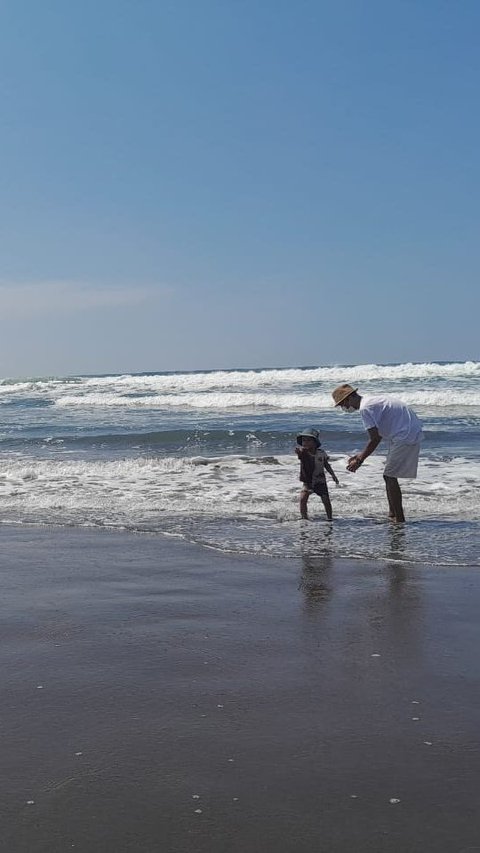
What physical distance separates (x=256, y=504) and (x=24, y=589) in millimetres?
4549

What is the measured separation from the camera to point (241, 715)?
3.23 metres

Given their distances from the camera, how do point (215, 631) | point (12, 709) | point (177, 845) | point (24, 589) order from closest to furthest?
point (177, 845) → point (12, 709) → point (215, 631) → point (24, 589)

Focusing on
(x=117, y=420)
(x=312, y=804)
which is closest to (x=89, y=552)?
(x=312, y=804)

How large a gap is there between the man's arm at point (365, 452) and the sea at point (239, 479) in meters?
Result: 0.69

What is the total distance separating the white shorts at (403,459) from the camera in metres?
8.04

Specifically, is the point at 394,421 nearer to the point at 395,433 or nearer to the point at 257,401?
the point at 395,433

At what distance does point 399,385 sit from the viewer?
115ft

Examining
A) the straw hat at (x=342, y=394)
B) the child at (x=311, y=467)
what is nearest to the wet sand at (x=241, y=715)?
the straw hat at (x=342, y=394)

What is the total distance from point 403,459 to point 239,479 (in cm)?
414

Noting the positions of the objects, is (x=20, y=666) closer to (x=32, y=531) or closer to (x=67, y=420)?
(x=32, y=531)

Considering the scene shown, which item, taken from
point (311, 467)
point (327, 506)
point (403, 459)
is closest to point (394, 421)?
point (403, 459)

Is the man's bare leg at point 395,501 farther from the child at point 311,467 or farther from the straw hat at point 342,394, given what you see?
the straw hat at point 342,394

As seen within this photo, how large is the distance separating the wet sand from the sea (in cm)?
175

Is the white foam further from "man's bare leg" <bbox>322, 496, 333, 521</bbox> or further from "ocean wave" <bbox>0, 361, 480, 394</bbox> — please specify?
"ocean wave" <bbox>0, 361, 480, 394</bbox>
